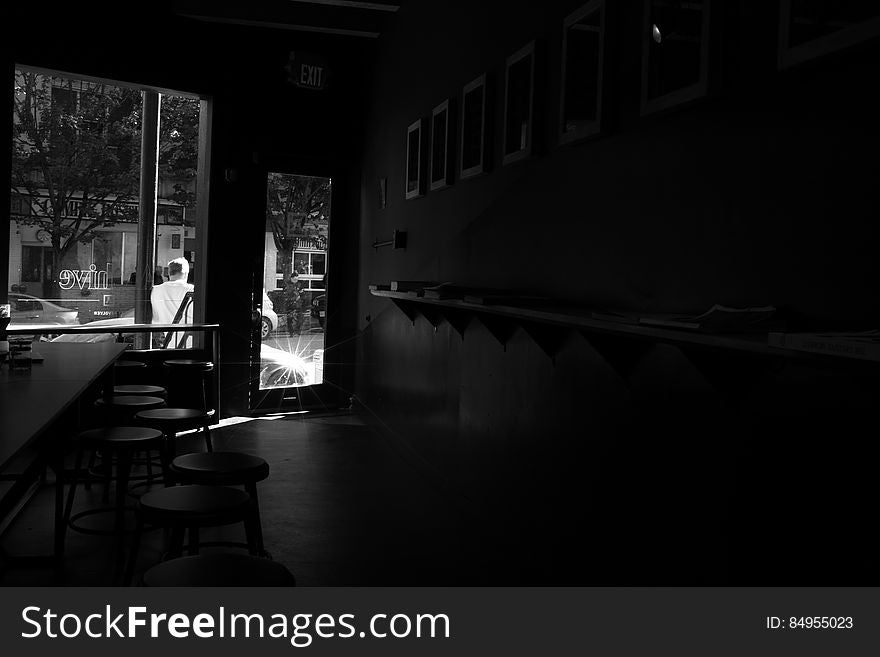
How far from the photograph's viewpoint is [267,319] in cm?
745

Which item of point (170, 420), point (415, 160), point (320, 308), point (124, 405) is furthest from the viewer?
point (320, 308)

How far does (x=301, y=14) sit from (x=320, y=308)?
8.45 ft

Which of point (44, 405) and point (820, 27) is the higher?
point (820, 27)

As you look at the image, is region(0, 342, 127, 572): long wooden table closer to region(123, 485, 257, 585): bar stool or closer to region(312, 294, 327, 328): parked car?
region(123, 485, 257, 585): bar stool

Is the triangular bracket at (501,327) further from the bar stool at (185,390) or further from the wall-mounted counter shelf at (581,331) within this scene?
the bar stool at (185,390)

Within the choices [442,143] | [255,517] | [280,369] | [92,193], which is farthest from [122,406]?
[280,369]

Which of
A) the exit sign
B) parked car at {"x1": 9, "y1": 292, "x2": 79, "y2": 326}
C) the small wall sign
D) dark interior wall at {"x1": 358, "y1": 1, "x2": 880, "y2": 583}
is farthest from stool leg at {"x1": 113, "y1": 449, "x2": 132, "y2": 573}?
the exit sign

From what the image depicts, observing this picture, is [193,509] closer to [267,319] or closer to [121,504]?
[121,504]

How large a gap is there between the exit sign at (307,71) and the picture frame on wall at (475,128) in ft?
10.0

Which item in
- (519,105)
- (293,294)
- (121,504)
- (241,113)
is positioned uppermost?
(241,113)

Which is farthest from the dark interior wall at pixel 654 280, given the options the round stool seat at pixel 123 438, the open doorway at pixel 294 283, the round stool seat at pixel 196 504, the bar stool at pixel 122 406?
the open doorway at pixel 294 283

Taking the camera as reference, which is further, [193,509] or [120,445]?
[120,445]

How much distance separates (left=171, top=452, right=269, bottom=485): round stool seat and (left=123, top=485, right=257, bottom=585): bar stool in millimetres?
227

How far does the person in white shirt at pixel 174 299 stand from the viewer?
22.7ft
